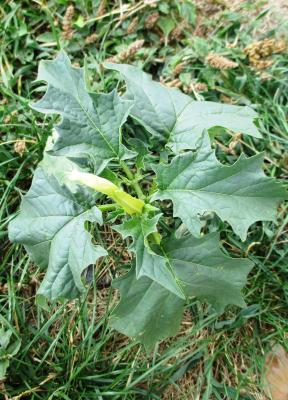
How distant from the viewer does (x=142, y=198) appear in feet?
5.15

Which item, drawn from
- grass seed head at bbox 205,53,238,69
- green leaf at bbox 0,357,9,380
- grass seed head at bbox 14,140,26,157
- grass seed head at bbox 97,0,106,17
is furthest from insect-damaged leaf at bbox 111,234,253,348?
grass seed head at bbox 97,0,106,17

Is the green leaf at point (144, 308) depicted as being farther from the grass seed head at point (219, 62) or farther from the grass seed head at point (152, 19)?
the grass seed head at point (152, 19)

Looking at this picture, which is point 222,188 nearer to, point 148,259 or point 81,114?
point 148,259

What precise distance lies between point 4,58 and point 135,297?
48.6 inches

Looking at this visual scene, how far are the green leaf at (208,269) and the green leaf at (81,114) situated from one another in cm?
33

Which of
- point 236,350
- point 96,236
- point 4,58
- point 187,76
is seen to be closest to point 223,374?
point 236,350

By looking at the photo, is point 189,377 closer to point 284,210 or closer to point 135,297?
point 135,297

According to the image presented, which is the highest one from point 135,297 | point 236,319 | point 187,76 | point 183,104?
point 183,104

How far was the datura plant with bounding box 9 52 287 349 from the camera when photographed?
4.63 feet

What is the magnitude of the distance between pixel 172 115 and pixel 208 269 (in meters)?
0.49

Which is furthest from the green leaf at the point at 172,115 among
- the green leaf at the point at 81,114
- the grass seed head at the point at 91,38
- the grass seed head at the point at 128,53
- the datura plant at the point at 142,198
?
the grass seed head at the point at 91,38

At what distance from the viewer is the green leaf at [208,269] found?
1575 millimetres

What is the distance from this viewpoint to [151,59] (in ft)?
7.45

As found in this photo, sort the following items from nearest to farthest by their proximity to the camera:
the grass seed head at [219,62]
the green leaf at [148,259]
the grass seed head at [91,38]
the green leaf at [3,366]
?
the green leaf at [148,259]
the green leaf at [3,366]
the grass seed head at [219,62]
the grass seed head at [91,38]
